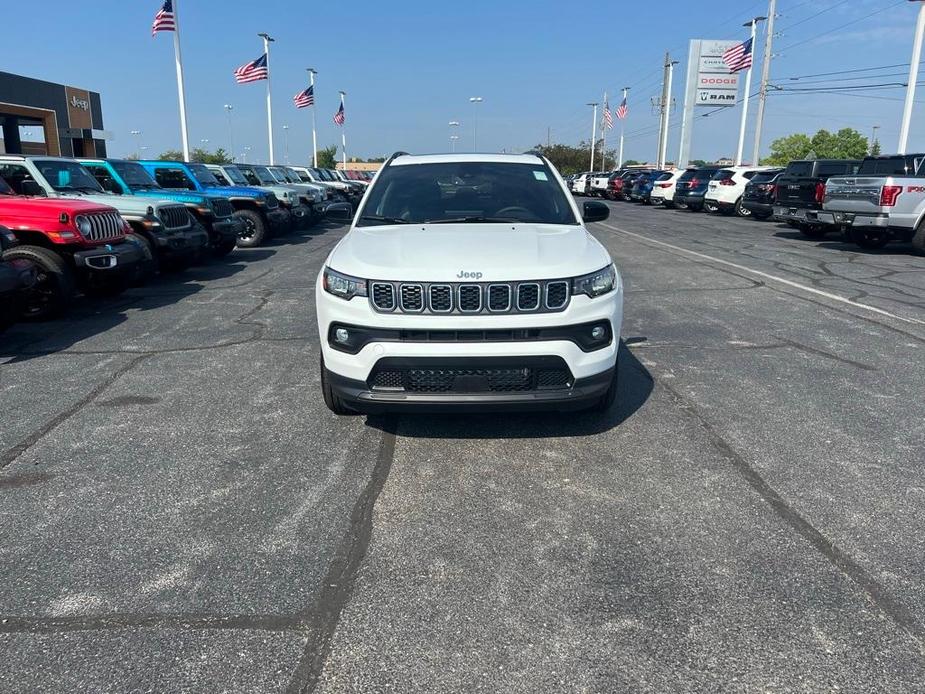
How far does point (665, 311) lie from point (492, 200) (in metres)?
3.75

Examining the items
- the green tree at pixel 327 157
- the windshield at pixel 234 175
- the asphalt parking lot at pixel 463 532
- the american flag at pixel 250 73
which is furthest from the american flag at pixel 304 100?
the green tree at pixel 327 157

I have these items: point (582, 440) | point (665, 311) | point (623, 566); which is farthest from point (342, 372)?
point (665, 311)

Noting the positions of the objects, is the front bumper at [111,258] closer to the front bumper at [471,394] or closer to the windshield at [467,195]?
the windshield at [467,195]

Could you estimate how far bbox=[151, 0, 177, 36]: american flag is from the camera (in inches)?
950

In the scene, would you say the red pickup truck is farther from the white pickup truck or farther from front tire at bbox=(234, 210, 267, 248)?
the white pickup truck

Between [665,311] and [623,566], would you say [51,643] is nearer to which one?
[623,566]

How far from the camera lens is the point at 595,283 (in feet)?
13.1

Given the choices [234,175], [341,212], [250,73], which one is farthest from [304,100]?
[341,212]

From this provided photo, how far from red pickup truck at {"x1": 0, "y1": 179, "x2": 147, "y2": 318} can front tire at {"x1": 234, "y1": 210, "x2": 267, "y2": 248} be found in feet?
23.5

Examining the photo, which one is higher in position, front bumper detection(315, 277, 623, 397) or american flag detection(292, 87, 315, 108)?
american flag detection(292, 87, 315, 108)

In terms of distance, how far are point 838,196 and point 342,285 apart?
13180 millimetres

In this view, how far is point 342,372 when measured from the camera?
3955 mm

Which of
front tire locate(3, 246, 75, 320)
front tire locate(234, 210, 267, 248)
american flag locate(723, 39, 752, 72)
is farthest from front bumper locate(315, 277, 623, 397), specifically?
american flag locate(723, 39, 752, 72)

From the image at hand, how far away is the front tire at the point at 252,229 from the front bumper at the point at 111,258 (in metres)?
6.83
